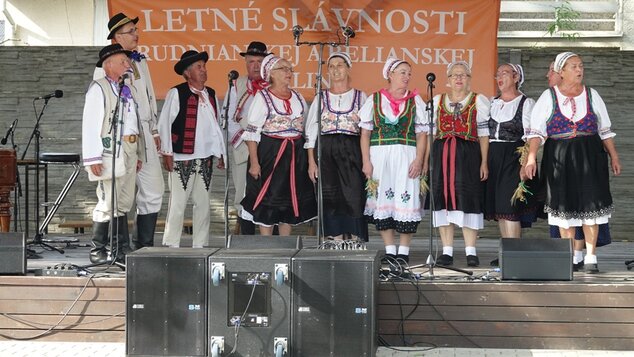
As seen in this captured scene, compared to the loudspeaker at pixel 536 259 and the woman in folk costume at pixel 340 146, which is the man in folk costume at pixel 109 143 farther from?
the loudspeaker at pixel 536 259

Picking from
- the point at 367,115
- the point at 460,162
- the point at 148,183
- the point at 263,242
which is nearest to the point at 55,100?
the point at 148,183

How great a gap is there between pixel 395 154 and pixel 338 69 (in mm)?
720

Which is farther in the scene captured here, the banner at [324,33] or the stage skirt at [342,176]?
the banner at [324,33]

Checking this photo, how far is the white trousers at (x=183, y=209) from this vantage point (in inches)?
305

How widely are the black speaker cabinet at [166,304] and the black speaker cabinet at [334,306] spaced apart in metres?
0.53

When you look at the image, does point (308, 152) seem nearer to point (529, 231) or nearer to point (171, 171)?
point (171, 171)

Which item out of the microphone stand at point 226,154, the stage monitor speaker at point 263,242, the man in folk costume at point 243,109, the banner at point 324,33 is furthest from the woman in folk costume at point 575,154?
the man in folk costume at point 243,109

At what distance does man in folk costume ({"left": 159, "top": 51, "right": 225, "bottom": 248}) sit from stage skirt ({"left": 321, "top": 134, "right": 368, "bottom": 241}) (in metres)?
0.84

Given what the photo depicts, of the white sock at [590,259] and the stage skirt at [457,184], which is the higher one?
the stage skirt at [457,184]

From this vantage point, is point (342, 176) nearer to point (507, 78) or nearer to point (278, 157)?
point (278, 157)

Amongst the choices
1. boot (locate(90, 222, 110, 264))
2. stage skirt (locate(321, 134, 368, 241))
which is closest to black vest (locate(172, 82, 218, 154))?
boot (locate(90, 222, 110, 264))

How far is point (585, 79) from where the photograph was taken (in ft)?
32.6

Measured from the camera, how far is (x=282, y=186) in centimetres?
763

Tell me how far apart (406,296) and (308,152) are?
1.66m
